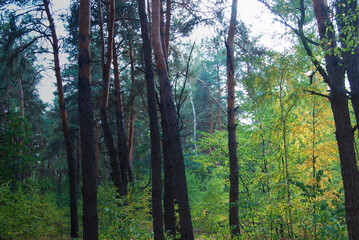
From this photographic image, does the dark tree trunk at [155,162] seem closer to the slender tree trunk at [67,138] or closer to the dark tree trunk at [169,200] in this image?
the dark tree trunk at [169,200]

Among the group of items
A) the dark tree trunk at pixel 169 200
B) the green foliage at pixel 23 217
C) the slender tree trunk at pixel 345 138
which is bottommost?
the green foliage at pixel 23 217

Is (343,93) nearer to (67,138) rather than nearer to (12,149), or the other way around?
(67,138)

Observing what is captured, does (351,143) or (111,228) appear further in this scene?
(111,228)

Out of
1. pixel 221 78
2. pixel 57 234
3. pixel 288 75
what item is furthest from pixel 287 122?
pixel 221 78

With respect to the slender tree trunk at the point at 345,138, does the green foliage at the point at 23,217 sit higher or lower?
lower

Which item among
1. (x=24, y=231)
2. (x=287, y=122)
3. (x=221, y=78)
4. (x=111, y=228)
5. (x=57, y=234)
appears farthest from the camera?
(x=221, y=78)

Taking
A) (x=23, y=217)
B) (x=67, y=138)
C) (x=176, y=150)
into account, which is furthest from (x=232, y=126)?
(x=23, y=217)

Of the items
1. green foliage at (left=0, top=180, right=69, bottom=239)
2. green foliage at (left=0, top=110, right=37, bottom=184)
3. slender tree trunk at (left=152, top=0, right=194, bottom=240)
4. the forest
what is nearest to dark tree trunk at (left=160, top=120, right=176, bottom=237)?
the forest

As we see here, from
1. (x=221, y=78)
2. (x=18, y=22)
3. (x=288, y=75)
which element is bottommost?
(x=288, y=75)

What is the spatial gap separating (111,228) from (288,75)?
501 cm

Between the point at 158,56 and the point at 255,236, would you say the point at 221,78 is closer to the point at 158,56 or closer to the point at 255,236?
the point at 158,56

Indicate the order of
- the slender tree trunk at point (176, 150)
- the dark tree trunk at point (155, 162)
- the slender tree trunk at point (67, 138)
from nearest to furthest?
the slender tree trunk at point (176, 150) → the dark tree trunk at point (155, 162) → the slender tree trunk at point (67, 138)

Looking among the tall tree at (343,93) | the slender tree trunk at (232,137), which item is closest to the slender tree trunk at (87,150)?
the slender tree trunk at (232,137)

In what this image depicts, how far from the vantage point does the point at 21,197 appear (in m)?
11.4
